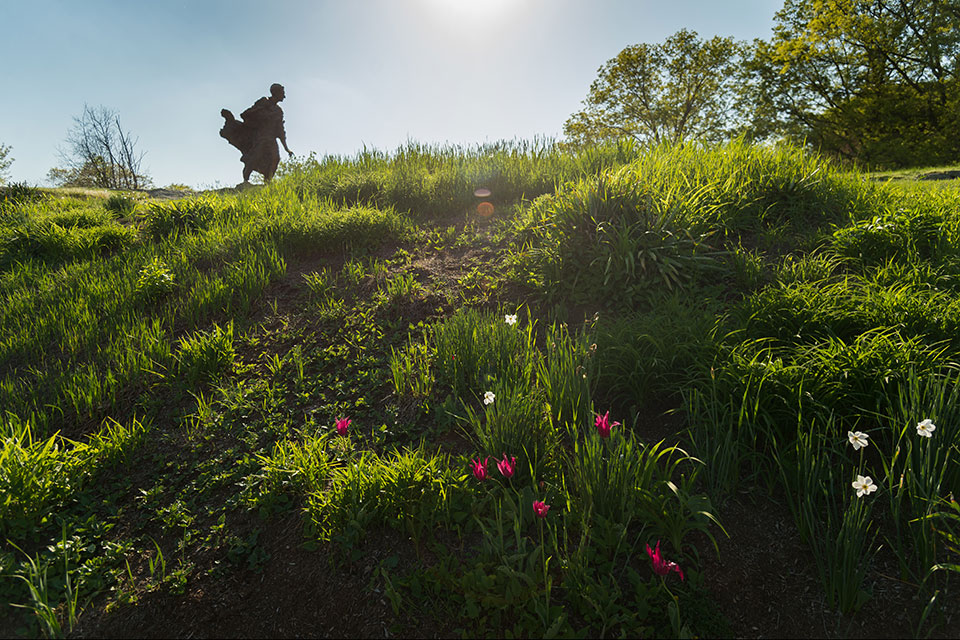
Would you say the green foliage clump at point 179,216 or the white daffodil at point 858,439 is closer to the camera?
the white daffodil at point 858,439

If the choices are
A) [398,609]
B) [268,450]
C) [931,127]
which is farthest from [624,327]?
[931,127]

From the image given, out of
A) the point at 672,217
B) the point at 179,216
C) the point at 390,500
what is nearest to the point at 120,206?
the point at 179,216

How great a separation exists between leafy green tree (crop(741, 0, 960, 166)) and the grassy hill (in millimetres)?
18354

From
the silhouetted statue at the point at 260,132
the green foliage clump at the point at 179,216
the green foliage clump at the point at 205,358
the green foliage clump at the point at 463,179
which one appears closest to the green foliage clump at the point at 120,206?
the green foliage clump at the point at 179,216

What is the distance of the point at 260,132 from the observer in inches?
473

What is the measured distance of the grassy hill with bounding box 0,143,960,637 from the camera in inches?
66.5

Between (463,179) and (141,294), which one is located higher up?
(463,179)

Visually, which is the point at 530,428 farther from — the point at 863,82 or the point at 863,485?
the point at 863,82

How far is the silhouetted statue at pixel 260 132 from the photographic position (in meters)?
11.9

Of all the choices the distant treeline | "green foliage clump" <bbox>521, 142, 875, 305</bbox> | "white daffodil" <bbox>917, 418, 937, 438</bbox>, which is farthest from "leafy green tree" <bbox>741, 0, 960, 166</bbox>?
"white daffodil" <bbox>917, 418, 937, 438</bbox>

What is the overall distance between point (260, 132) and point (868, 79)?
77.6 feet

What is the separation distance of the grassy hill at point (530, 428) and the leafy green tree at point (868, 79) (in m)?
18.4

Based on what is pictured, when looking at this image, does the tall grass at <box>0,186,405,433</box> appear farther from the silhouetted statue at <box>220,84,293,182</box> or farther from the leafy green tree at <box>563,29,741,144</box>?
the leafy green tree at <box>563,29,741,144</box>

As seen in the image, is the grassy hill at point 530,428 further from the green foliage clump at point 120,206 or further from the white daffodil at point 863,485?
the green foliage clump at point 120,206
